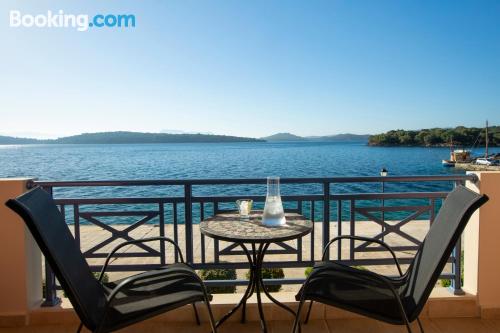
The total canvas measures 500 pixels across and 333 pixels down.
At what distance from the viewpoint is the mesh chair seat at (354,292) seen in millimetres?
1667

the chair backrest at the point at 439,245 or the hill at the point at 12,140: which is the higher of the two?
the hill at the point at 12,140

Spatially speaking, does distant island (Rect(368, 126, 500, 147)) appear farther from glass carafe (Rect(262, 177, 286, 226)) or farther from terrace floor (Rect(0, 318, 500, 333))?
glass carafe (Rect(262, 177, 286, 226))

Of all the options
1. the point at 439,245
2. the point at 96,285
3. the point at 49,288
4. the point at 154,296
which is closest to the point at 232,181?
the point at 154,296

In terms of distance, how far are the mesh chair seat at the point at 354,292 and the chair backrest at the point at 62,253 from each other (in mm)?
1075

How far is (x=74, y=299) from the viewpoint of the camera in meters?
1.53

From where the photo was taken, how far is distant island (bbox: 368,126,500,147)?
61.8 m

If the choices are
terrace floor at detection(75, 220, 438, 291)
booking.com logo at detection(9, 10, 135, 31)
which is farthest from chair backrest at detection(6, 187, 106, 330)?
booking.com logo at detection(9, 10, 135, 31)

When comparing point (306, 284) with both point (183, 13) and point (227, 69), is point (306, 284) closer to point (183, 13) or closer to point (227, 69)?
point (183, 13)

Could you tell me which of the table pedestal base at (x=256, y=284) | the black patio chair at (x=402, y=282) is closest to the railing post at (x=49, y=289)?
the table pedestal base at (x=256, y=284)

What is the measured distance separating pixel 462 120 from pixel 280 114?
33576mm

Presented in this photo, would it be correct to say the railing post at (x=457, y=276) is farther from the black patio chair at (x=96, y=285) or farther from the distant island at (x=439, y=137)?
the distant island at (x=439, y=137)

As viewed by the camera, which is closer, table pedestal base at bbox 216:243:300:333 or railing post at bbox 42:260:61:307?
table pedestal base at bbox 216:243:300:333

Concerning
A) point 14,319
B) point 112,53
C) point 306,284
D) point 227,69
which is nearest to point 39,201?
point 14,319

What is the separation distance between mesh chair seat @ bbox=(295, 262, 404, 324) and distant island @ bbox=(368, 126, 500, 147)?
70630mm
